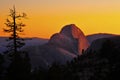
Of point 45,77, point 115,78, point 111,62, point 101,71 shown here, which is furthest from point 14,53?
point 111,62

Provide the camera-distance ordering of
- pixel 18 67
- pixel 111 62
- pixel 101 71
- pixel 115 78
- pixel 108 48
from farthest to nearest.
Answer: pixel 108 48
pixel 111 62
pixel 101 71
pixel 115 78
pixel 18 67

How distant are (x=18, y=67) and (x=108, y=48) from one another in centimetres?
7709

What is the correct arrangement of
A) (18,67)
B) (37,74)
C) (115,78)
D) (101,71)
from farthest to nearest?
(101,71) → (115,78) → (37,74) → (18,67)

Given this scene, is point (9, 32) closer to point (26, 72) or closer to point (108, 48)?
point (26, 72)

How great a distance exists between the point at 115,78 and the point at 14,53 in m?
16.2

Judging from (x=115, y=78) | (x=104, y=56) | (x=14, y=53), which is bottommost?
(x=104, y=56)

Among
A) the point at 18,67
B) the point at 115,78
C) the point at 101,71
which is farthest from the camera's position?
the point at 101,71

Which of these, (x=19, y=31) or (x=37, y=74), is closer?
(x=19, y=31)

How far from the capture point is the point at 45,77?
186 feet

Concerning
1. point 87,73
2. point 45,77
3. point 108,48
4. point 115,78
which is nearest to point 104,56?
point 108,48

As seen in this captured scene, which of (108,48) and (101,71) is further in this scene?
(108,48)

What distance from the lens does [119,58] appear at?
12169 centimetres

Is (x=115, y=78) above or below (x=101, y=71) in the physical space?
above

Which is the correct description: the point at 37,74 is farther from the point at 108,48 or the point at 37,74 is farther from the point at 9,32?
the point at 108,48
